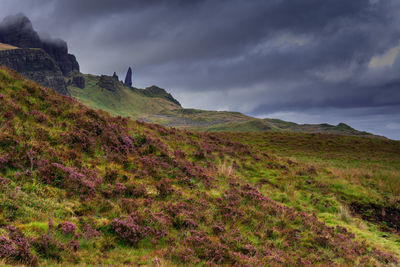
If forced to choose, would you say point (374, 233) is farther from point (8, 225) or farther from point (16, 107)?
point (16, 107)

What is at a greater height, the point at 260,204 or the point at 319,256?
the point at 260,204

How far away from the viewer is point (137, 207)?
8.38 m

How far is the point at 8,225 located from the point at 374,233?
15552 millimetres

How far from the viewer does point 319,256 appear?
26.4 ft

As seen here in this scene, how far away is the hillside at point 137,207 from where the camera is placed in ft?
20.2

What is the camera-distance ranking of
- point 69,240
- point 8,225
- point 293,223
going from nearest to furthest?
1. point 8,225
2. point 69,240
3. point 293,223

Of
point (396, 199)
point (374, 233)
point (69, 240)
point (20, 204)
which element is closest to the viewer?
point (69, 240)

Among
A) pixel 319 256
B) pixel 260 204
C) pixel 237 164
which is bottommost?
pixel 319 256

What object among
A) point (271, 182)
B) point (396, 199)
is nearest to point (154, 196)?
point (271, 182)

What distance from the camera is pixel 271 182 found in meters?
17.3

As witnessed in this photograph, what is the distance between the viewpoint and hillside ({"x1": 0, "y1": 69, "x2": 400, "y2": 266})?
6.15 metres

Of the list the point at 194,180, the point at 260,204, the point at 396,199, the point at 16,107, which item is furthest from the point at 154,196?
the point at 396,199

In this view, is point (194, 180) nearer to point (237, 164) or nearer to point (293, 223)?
point (293, 223)

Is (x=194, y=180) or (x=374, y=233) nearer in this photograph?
(x=374, y=233)
